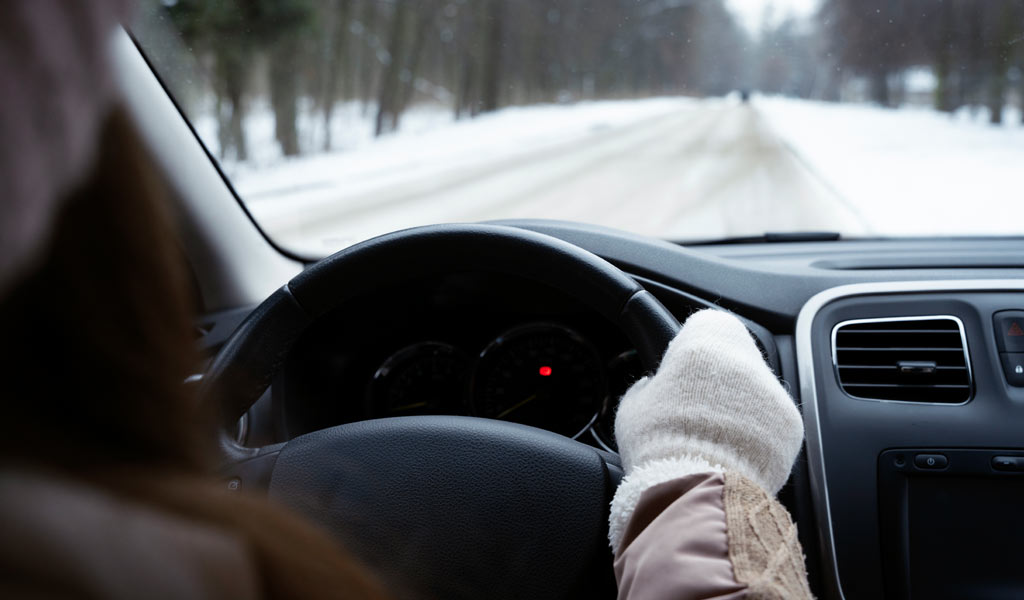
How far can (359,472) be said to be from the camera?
1.99m

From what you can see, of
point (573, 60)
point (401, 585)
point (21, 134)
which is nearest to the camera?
point (21, 134)

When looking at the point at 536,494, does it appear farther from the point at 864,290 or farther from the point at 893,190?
the point at 893,190

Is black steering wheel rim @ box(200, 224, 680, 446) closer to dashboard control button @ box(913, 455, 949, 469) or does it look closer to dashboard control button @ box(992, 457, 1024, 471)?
dashboard control button @ box(913, 455, 949, 469)

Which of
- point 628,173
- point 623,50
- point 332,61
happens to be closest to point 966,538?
point 623,50

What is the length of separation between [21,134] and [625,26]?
9.83 ft

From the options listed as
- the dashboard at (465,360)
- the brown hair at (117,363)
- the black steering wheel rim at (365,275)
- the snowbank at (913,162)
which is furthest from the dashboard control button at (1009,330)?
the brown hair at (117,363)

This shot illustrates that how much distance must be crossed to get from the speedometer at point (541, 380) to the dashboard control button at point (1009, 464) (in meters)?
1.13

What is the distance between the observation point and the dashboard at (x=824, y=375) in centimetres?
244

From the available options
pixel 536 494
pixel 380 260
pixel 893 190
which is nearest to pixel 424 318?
pixel 380 260

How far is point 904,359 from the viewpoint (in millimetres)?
2572

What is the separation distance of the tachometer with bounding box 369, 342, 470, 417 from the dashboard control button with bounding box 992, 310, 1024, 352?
1629mm

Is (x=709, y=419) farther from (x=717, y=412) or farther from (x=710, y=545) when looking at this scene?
(x=710, y=545)

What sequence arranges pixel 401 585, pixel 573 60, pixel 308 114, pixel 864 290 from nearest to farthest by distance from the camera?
pixel 401 585 → pixel 864 290 → pixel 573 60 → pixel 308 114

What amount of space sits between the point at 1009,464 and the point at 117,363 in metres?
2.52
